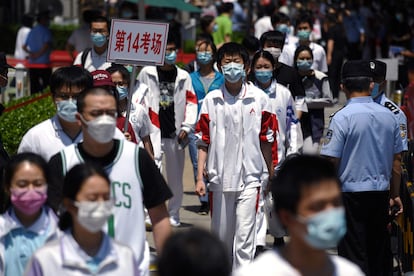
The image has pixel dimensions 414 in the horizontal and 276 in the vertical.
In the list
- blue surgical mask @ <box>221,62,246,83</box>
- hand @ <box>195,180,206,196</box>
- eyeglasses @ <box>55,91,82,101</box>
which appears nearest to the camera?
eyeglasses @ <box>55,91,82,101</box>

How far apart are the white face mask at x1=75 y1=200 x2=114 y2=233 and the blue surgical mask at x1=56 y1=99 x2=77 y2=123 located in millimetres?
1722

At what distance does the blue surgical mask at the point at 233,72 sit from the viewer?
8.63 m

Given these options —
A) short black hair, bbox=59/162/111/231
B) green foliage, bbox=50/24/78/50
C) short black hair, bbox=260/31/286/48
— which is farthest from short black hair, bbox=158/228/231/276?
green foliage, bbox=50/24/78/50

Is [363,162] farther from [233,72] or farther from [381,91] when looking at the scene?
[233,72]

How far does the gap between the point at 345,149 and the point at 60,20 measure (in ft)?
104

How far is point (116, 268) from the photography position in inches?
183

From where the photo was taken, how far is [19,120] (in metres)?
12.2

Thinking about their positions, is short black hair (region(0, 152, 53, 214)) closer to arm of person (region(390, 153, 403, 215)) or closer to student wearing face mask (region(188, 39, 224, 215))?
arm of person (region(390, 153, 403, 215))

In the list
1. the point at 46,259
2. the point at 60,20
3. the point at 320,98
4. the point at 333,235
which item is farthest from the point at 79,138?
the point at 60,20

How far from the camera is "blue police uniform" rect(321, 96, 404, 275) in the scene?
7.62 meters

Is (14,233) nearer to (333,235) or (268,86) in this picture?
(333,235)

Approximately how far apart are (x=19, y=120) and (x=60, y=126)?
597cm

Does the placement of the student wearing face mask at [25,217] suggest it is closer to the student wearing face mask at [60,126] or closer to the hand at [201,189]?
the student wearing face mask at [60,126]

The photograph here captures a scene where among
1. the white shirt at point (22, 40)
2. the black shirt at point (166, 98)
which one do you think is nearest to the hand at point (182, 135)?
the black shirt at point (166, 98)
